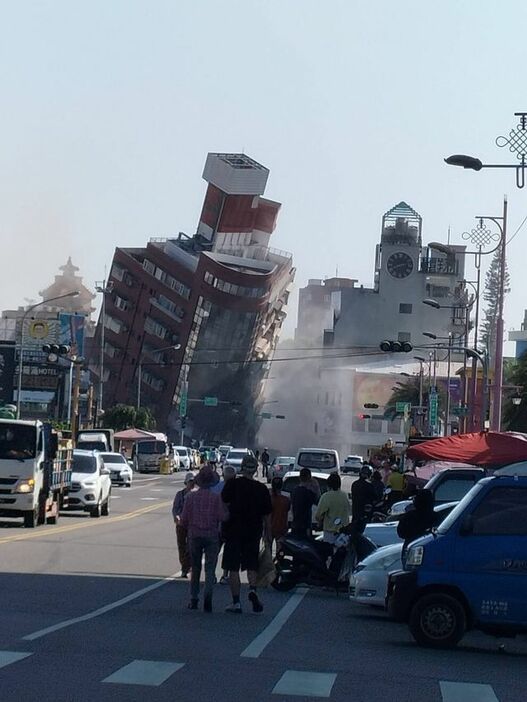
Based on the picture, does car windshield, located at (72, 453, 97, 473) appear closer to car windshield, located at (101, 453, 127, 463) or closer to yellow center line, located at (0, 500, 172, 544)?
yellow center line, located at (0, 500, 172, 544)

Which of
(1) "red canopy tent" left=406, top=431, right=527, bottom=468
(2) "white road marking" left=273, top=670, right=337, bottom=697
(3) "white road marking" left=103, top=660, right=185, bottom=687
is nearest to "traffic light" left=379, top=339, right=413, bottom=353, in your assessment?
(1) "red canopy tent" left=406, top=431, right=527, bottom=468

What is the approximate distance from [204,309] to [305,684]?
13354 centimetres

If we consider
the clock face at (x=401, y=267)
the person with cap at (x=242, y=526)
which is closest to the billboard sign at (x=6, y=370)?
the clock face at (x=401, y=267)

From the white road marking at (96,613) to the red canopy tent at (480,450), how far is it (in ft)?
31.1

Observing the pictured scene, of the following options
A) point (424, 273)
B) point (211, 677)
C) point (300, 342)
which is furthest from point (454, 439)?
point (300, 342)

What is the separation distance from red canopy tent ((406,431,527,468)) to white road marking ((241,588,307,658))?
8.95 metres

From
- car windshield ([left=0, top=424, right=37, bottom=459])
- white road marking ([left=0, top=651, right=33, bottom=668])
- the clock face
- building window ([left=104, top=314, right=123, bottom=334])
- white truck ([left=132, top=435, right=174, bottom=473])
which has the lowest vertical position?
white road marking ([left=0, top=651, right=33, bottom=668])

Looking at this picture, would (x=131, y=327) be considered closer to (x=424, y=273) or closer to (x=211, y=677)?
(x=424, y=273)

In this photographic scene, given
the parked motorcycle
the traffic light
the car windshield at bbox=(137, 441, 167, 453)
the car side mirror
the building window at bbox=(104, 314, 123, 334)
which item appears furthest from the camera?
the building window at bbox=(104, 314, 123, 334)

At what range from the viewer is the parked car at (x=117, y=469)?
208ft

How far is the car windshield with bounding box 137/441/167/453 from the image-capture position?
91.9 m

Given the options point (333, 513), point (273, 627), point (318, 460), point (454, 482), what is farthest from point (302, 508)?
point (318, 460)

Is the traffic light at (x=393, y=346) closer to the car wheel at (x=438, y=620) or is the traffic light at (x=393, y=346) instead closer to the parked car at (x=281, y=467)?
the parked car at (x=281, y=467)

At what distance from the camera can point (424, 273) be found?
163500 millimetres
